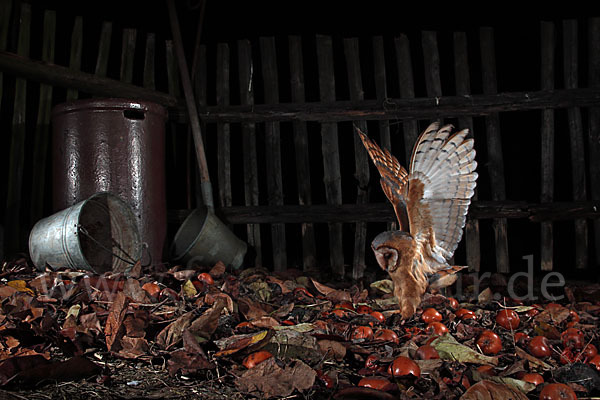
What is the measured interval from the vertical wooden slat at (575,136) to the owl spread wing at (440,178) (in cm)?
249

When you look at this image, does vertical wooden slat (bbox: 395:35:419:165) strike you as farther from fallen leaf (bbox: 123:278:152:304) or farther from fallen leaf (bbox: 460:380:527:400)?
fallen leaf (bbox: 460:380:527:400)

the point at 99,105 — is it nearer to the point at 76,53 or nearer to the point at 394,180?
the point at 76,53

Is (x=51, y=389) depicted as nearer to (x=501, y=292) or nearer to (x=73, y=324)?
(x=73, y=324)

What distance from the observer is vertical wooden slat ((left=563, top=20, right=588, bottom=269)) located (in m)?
4.34

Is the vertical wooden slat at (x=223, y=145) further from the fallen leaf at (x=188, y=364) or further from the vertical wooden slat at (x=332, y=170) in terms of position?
the fallen leaf at (x=188, y=364)

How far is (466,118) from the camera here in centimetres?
446

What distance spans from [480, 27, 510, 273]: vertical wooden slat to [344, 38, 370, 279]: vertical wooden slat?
42.8 inches

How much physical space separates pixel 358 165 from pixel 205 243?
1.59 metres

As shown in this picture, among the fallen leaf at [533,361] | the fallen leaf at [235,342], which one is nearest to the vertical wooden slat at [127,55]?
the fallen leaf at [235,342]

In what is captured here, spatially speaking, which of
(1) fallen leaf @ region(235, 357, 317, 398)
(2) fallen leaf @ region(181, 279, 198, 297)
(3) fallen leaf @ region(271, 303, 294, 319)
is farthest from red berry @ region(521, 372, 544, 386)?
(2) fallen leaf @ region(181, 279, 198, 297)

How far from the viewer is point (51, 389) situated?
5.57 ft

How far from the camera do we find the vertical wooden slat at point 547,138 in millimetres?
4371

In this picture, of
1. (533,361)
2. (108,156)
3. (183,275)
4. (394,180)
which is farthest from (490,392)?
(108,156)

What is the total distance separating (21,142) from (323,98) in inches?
98.4
